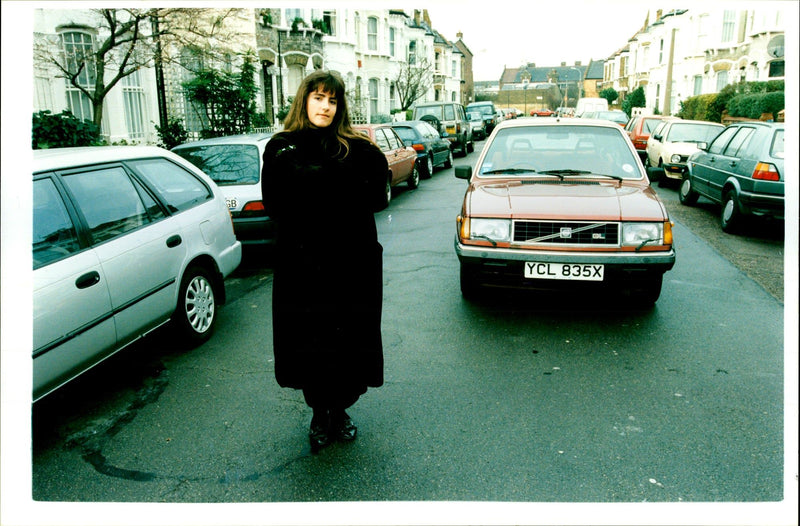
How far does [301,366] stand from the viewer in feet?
10.6

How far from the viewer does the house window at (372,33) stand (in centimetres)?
3669

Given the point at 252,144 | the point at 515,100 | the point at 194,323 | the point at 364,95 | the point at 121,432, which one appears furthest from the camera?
the point at 515,100

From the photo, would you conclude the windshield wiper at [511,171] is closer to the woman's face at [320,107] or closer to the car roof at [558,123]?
the car roof at [558,123]

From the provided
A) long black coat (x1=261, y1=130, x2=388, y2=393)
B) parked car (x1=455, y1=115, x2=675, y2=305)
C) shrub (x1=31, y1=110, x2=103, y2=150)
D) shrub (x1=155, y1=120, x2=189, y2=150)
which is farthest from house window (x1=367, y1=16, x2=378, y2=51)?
long black coat (x1=261, y1=130, x2=388, y2=393)

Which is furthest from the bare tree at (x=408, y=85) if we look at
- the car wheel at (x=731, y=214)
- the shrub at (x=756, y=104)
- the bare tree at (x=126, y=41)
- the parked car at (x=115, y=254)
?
the parked car at (x=115, y=254)

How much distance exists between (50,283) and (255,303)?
2.68 m

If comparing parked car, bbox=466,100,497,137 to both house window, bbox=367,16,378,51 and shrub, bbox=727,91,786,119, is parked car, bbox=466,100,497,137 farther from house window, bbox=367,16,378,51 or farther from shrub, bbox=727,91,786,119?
shrub, bbox=727,91,786,119

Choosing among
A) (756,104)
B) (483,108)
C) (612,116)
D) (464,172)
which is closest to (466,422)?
(464,172)

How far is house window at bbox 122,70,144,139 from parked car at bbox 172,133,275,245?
27.9 feet

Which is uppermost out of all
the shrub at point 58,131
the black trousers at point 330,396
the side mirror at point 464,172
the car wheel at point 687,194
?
the shrub at point 58,131

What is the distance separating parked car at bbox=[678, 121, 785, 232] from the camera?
804 cm

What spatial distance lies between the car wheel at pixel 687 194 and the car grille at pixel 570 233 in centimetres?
733

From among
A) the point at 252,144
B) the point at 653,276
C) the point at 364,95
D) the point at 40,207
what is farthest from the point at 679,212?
the point at 364,95

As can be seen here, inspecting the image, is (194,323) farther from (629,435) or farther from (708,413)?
(708,413)
